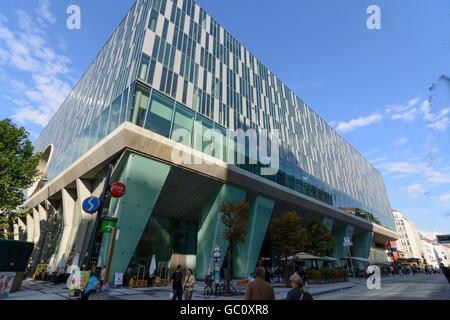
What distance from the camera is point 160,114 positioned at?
2189 cm

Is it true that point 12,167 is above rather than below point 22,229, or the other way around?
above

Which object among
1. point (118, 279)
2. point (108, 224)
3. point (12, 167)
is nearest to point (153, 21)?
point (12, 167)

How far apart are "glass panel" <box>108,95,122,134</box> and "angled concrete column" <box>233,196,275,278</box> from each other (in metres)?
18.2

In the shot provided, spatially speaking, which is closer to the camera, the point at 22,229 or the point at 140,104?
the point at 140,104

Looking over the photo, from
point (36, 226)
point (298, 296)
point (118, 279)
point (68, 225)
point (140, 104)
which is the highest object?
point (140, 104)

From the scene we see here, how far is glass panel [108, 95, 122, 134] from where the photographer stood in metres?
21.5

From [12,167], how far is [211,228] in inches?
836

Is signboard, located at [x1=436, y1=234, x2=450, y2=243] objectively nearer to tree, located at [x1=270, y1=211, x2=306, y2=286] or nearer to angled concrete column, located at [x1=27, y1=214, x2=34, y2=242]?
tree, located at [x1=270, y1=211, x2=306, y2=286]

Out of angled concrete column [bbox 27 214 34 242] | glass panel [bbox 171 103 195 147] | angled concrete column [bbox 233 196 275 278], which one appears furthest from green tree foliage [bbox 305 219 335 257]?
angled concrete column [bbox 27 214 34 242]

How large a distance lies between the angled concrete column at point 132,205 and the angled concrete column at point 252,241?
13034mm

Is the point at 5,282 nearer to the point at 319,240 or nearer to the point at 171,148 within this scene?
the point at 171,148

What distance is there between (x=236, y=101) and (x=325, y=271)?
78.0 feet
